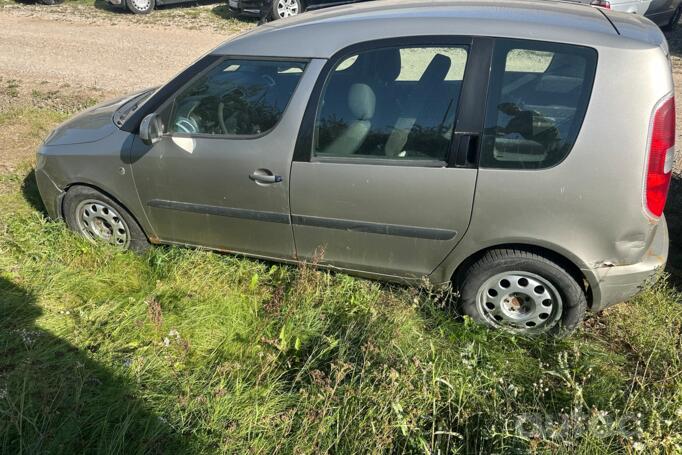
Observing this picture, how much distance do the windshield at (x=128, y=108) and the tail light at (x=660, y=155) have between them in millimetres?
3067

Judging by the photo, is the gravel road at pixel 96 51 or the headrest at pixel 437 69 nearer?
the headrest at pixel 437 69

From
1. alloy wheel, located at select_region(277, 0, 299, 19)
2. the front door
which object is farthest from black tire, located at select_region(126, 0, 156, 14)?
the front door

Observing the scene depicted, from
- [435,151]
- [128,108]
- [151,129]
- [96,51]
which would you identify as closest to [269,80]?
[151,129]

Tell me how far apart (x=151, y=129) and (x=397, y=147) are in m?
1.50

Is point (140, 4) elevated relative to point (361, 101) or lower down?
lower down

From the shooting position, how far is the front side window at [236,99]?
121 inches

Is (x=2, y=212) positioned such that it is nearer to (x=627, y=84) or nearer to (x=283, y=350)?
(x=283, y=350)

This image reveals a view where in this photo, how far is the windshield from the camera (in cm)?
356

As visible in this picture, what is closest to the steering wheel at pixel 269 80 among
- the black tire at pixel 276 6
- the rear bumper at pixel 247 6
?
the black tire at pixel 276 6

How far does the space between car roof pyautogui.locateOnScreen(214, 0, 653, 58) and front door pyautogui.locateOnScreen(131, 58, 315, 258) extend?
131 mm

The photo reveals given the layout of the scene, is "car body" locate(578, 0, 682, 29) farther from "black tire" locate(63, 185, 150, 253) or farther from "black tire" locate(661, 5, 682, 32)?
"black tire" locate(63, 185, 150, 253)

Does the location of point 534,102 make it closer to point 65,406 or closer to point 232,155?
point 232,155

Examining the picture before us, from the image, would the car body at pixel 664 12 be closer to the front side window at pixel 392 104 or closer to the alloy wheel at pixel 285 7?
the alloy wheel at pixel 285 7

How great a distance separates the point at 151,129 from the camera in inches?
124
